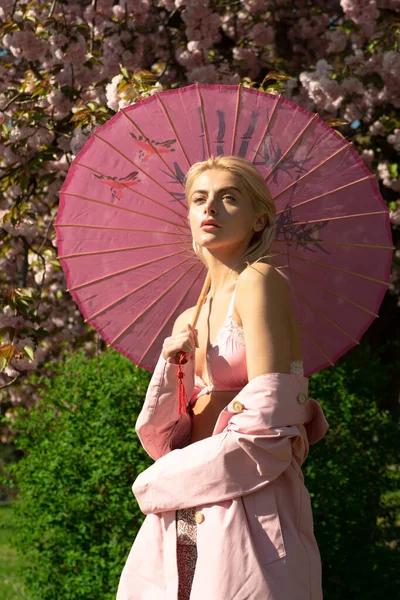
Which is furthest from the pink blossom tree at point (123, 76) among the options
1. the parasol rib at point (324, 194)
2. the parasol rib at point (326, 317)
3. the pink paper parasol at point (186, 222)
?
the parasol rib at point (326, 317)

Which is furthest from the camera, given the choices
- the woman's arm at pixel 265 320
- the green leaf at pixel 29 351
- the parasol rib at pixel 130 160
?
the green leaf at pixel 29 351

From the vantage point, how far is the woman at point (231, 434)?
1991 mm

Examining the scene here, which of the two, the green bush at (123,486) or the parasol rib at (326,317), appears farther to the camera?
the green bush at (123,486)

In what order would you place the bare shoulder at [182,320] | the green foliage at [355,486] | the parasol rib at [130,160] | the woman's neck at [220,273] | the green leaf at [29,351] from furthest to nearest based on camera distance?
the green foliage at [355,486] → the green leaf at [29,351] → the parasol rib at [130,160] → the bare shoulder at [182,320] → the woman's neck at [220,273]

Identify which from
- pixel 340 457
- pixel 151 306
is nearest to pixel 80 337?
pixel 340 457

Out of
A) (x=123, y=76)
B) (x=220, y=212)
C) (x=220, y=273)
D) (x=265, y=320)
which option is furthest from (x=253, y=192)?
(x=123, y=76)

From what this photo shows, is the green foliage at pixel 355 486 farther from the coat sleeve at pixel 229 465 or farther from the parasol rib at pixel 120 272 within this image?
the coat sleeve at pixel 229 465

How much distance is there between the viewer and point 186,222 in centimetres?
253

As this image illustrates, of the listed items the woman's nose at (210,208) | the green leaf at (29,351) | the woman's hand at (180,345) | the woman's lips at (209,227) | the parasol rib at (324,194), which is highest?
the green leaf at (29,351)

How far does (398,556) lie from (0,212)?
9.62ft

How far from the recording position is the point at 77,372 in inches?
176

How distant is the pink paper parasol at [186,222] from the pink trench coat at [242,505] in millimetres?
499

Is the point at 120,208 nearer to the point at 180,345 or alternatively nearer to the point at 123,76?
the point at 180,345

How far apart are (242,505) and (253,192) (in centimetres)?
81
